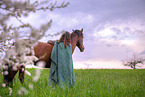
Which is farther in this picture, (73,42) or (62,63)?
(73,42)

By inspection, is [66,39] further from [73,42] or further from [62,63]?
[62,63]

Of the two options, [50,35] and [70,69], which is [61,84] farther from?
[50,35]

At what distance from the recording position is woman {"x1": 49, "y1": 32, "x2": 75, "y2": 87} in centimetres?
476

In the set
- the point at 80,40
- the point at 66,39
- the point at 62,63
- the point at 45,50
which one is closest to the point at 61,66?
the point at 62,63

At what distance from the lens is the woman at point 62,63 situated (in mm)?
4758

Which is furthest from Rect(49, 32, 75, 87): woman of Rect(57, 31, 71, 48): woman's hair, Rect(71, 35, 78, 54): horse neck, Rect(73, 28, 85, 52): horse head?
Rect(73, 28, 85, 52): horse head

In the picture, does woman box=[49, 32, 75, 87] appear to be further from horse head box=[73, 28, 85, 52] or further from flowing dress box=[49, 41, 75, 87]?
horse head box=[73, 28, 85, 52]

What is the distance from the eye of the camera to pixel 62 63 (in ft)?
15.9

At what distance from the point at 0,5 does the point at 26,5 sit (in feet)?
1.06

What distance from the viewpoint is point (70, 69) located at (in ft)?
15.9

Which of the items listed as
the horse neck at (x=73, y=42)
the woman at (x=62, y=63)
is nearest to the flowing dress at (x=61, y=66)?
the woman at (x=62, y=63)

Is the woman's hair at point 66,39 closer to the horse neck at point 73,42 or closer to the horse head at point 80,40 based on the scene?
the horse neck at point 73,42

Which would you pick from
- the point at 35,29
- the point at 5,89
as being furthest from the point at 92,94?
the point at 35,29

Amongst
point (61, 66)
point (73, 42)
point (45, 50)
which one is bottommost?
point (61, 66)
